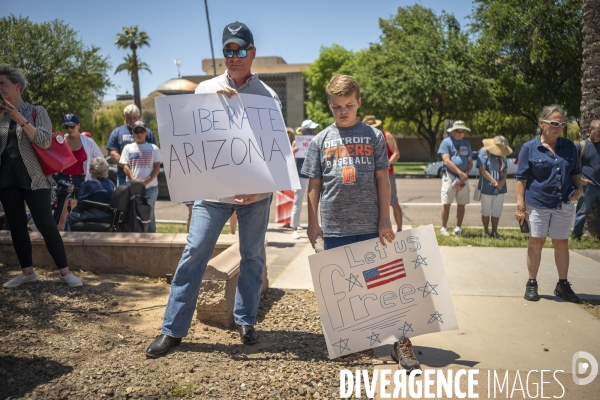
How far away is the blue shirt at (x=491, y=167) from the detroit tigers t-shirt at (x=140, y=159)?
514 cm

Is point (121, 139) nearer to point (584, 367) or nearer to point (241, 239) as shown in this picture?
point (241, 239)

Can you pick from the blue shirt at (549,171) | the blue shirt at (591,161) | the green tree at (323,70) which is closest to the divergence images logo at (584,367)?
the blue shirt at (549,171)

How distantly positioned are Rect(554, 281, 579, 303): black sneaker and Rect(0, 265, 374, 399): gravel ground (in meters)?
2.34

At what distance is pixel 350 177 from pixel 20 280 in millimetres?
3185

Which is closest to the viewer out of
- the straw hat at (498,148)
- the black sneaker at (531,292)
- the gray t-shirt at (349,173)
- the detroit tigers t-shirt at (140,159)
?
the gray t-shirt at (349,173)

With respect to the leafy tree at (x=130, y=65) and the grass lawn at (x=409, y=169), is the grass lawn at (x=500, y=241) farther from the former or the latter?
the leafy tree at (x=130, y=65)

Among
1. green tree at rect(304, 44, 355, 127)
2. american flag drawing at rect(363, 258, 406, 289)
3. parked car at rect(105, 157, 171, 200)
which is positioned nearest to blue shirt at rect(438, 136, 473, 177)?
american flag drawing at rect(363, 258, 406, 289)

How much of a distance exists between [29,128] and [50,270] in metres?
1.65

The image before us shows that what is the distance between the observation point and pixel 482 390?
10.4 ft

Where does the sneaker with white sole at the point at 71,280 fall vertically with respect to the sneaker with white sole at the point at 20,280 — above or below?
below

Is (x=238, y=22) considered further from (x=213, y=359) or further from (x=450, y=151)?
(x=450, y=151)

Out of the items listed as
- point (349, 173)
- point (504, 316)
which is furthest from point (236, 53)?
point (504, 316)

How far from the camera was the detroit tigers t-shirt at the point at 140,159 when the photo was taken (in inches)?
289

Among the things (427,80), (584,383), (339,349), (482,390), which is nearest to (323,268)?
(339,349)
